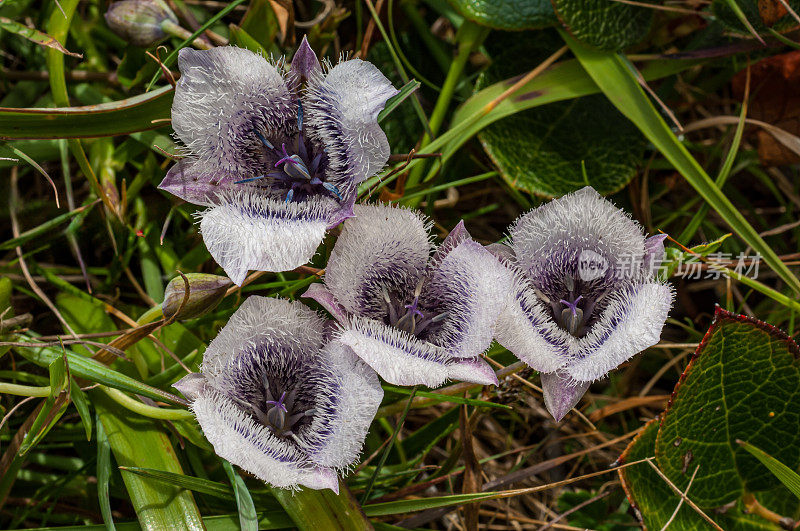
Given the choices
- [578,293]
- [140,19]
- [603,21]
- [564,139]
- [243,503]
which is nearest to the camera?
[243,503]

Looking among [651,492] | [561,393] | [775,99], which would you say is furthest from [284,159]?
[775,99]

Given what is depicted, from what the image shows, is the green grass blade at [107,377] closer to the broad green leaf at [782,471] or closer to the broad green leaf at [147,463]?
the broad green leaf at [147,463]

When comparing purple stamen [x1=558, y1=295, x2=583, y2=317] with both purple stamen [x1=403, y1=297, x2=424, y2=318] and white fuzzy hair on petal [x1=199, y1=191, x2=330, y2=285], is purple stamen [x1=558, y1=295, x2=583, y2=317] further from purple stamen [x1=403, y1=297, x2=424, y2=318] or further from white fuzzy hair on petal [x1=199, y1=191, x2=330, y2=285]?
white fuzzy hair on petal [x1=199, y1=191, x2=330, y2=285]

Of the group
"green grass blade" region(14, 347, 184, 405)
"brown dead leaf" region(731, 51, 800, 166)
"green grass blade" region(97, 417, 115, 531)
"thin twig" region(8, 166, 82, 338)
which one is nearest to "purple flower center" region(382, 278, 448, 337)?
"green grass blade" region(14, 347, 184, 405)

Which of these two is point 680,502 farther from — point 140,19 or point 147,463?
point 140,19

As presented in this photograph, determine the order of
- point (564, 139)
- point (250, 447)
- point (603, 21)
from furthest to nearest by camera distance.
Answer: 1. point (564, 139)
2. point (603, 21)
3. point (250, 447)

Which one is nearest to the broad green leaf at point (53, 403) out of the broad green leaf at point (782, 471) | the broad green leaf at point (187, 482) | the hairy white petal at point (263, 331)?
the broad green leaf at point (187, 482)

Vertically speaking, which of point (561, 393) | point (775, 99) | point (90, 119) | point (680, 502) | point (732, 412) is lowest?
point (680, 502)
